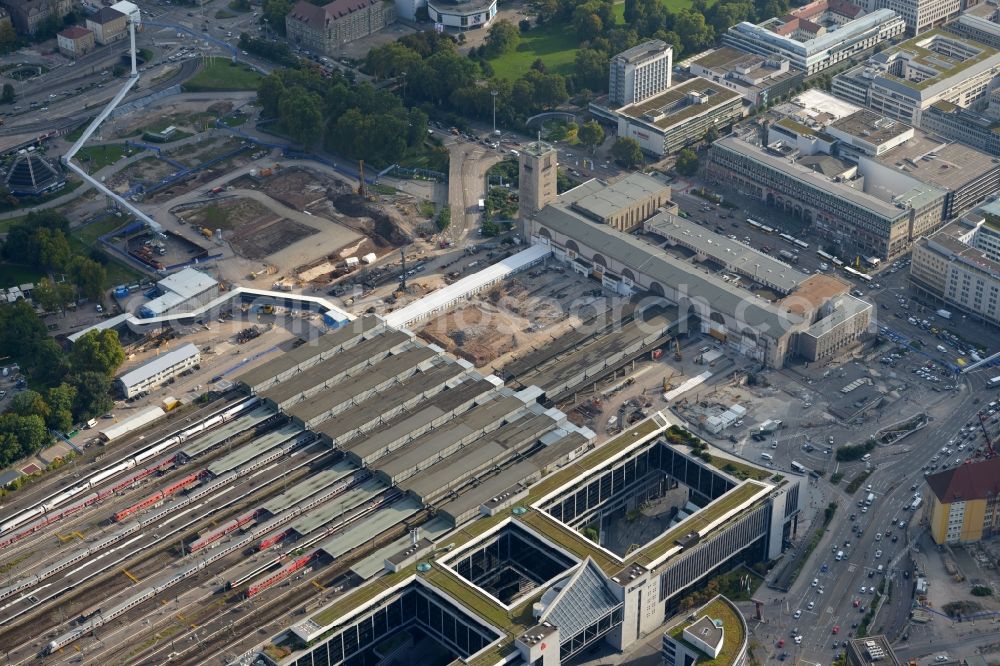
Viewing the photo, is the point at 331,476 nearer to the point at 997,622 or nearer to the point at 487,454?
the point at 487,454

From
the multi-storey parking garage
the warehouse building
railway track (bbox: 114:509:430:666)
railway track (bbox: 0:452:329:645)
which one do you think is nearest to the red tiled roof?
the warehouse building

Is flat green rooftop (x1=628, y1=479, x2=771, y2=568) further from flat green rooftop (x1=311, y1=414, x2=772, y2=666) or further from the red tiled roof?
the red tiled roof

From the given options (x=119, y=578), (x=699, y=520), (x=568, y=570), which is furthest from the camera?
(x=699, y=520)

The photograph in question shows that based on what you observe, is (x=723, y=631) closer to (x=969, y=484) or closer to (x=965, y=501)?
(x=965, y=501)

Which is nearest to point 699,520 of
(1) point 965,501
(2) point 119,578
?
(1) point 965,501

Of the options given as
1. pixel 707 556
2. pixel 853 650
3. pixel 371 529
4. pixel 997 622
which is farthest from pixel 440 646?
pixel 997 622

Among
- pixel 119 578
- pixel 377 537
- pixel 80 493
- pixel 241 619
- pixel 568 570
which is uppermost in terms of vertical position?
pixel 568 570

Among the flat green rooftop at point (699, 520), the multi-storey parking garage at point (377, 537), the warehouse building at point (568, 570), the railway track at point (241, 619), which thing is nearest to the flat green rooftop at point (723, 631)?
the warehouse building at point (568, 570)

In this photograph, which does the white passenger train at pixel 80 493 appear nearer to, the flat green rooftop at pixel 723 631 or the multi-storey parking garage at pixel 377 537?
the multi-storey parking garage at pixel 377 537
